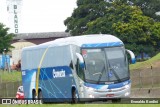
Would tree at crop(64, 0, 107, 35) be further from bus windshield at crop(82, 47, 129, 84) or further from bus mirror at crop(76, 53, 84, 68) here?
bus mirror at crop(76, 53, 84, 68)

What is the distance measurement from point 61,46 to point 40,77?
3.22m

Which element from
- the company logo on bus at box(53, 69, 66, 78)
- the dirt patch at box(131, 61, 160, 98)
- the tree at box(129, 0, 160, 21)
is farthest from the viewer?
the tree at box(129, 0, 160, 21)

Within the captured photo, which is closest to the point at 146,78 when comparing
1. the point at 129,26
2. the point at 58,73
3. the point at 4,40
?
the point at 58,73

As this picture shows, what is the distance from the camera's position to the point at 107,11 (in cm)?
7200

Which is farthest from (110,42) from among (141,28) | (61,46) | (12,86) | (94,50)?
(141,28)

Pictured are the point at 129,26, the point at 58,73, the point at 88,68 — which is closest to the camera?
the point at 88,68

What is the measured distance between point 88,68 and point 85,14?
157ft

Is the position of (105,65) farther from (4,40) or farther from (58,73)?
(4,40)

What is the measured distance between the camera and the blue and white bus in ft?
90.3

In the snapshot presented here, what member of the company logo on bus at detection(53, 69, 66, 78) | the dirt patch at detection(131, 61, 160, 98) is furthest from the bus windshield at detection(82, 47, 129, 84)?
the dirt patch at detection(131, 61, 160, 98)

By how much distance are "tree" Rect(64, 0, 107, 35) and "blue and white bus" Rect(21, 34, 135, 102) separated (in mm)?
41941

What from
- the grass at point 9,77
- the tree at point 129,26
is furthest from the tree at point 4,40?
the grass at point 9,77

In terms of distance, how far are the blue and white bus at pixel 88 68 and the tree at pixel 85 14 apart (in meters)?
41.9

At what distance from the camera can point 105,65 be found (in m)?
27.6
